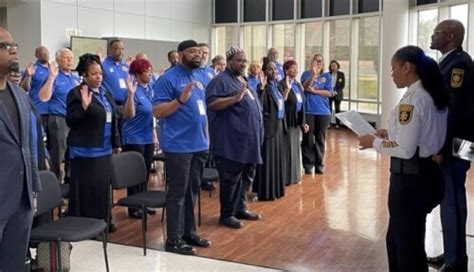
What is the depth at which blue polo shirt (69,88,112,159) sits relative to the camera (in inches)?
164

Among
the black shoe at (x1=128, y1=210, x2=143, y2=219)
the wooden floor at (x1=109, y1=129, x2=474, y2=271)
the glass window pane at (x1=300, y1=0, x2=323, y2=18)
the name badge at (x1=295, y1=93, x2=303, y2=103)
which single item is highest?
the glass window pane at (x1=300, y1=0, x2=323, y2=18)

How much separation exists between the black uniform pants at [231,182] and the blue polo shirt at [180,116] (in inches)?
30.6

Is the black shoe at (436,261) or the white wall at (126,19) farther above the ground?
the white wall at (126,19)

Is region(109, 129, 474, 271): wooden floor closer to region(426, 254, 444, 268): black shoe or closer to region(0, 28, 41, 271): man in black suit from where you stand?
region(426, 254, 444, 268): black shoe

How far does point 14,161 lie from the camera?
2.47 metres

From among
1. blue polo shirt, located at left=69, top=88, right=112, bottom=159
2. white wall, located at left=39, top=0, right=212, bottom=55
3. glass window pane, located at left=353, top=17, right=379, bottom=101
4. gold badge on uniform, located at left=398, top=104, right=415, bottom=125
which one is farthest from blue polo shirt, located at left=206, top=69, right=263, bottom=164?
glass window pane, located at left=353, top=17, right=379, bottom=101

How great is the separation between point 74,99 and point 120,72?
221 cm

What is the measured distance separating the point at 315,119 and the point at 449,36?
396cm

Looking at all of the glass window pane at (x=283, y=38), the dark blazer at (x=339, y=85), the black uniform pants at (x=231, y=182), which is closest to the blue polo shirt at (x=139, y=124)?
the black uniform pants at (x=231, y=182)

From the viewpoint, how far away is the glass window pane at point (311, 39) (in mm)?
14445

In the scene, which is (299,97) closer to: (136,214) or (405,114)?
(136,214)

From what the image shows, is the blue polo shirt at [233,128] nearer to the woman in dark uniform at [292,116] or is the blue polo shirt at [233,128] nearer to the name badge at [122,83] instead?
the woman in dark uniform at [292,116]

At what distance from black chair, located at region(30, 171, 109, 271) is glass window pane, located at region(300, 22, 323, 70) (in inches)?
455

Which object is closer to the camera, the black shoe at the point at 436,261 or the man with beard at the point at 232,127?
the black shoe at the point at 436,261
